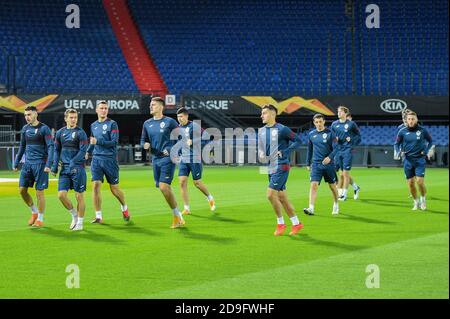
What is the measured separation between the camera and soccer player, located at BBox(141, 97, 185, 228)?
14758 mm

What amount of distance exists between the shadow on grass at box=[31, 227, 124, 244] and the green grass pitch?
18 millimetres

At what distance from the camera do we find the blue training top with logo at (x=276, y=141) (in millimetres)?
13367

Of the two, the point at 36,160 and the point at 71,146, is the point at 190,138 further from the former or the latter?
the point at 36,160

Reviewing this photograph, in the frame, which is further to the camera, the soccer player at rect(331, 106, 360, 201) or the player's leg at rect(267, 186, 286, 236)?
the soccer player at rect(331, 106, 360, 201)

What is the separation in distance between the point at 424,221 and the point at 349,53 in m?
33.0

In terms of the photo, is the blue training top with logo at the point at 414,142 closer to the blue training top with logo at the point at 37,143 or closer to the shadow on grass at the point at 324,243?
the shadow on grass at the point at 324,243

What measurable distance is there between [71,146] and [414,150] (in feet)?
26.7

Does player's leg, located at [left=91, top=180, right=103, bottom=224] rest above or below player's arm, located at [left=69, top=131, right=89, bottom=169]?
below

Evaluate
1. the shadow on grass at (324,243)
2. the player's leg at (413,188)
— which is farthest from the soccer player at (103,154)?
the player's leg at (413,188)

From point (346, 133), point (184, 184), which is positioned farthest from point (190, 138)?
point (346, 133)

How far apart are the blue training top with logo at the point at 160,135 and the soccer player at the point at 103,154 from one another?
98 cm

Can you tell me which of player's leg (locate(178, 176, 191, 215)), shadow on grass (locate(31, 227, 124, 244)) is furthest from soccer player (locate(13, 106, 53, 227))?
player's leg (locate(178, 176, 191, 215))

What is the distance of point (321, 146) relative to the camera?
17.6 m

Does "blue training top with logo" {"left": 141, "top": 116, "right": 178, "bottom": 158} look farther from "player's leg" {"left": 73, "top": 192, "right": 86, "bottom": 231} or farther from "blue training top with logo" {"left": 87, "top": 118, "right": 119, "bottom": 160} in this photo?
"player's leg" {"left": 73, "top": 192, "right": 86, "bottom": 231}
